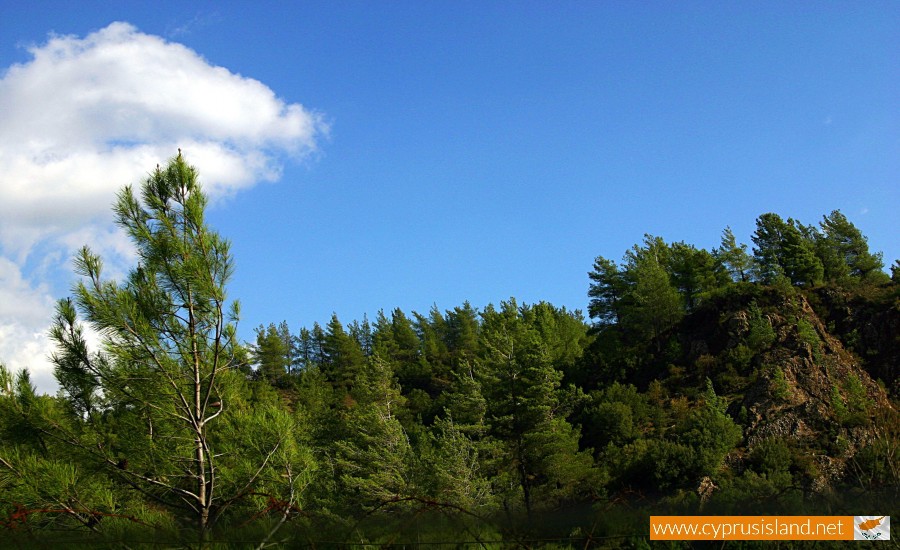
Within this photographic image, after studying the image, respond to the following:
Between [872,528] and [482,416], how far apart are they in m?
26.9

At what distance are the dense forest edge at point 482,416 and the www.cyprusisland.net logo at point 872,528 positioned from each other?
0.33 ft

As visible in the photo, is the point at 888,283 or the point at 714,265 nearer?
the point at 888,283

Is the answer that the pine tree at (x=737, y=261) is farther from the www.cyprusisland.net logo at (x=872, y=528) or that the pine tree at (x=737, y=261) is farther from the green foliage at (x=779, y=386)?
the www.cyprusisland.net logo at (x=872, y=528)

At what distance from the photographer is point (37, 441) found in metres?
8.13

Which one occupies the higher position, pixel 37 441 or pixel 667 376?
pixel 667 376

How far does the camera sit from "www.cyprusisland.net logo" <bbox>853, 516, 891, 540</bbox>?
4434 millimetres

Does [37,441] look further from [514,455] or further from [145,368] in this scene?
[514,455]

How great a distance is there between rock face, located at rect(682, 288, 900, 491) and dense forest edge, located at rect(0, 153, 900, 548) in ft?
0.45

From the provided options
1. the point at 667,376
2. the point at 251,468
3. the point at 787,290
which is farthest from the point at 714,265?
the point at 251,468

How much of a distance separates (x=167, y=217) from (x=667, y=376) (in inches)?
1478

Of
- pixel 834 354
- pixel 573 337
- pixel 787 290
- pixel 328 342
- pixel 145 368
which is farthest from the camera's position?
pixel 328 342

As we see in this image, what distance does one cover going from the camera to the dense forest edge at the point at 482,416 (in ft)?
14.7

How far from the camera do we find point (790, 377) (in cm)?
3359

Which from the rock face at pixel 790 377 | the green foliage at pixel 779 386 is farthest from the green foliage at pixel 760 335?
the green foliage at pixel 779 386
